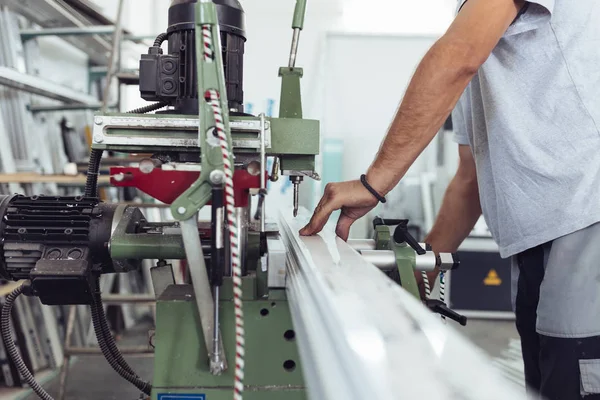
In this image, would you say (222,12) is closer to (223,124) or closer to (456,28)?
(223,124)

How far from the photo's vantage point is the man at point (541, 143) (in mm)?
953

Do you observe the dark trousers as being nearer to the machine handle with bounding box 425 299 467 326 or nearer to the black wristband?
the machine handle with bounding box 425 299 467 326

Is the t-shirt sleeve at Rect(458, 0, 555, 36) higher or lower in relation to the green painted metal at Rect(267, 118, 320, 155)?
higher

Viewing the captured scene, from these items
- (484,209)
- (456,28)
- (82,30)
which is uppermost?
(82,30)

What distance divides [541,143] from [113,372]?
7.35ft

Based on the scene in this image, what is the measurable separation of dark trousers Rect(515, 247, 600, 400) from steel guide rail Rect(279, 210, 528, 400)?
525mm

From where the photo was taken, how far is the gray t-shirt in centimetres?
98

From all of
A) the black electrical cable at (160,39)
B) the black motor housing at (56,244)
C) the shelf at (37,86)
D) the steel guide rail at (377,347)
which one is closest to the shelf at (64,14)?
the shelf at (37,86)

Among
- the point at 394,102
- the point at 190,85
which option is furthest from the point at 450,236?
the point at 394,102

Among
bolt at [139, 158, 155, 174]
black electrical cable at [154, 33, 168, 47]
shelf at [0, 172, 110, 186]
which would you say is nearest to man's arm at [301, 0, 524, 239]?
bolt at [139, 158, 155, 174]

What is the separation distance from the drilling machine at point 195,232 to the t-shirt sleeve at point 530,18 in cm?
46

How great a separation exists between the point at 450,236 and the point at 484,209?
0.27 metres

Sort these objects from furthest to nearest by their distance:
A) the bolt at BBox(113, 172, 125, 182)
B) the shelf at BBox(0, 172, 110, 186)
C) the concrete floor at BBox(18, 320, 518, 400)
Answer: the concrete floor at BBox(18, 320, 518, 400)
the shelf at BBox(0, 172, 110, 186)
the bolt at BBox(113, 172, 125, 182)

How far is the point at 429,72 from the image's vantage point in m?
0.95
